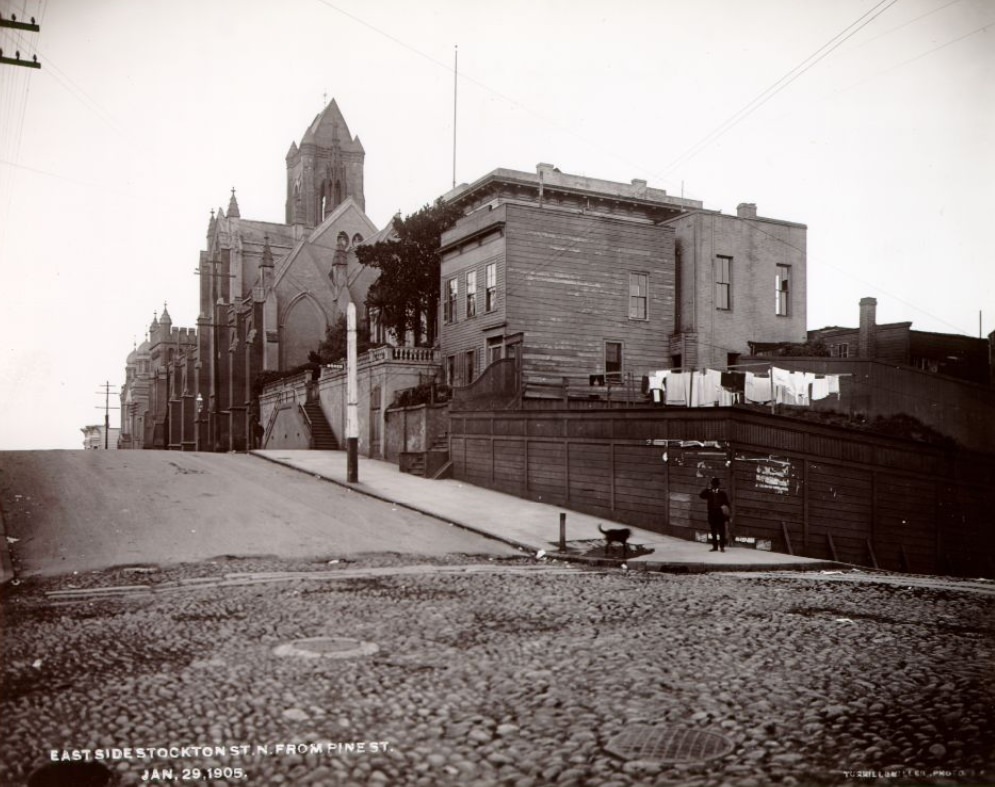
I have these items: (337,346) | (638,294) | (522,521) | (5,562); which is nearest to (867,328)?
(638,294)

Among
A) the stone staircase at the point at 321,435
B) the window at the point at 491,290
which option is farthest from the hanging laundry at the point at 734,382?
the stone staircase at the point at 321,435

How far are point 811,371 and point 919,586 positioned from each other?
17902 mm

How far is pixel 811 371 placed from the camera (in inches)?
1160

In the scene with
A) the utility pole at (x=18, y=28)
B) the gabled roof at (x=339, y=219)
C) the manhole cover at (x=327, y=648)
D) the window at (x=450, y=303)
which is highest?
the gabled roof at (x=339, y=219)

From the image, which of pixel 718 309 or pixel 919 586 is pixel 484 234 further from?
pixel 919 586

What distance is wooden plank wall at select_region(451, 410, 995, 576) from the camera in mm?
19000

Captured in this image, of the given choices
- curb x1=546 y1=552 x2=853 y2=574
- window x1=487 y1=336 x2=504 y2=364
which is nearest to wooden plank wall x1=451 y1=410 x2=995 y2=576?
curb x1=546 y1=552 x2=853 y2=574

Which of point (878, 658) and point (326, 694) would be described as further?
point (878, 658)

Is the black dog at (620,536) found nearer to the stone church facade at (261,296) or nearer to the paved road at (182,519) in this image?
the paved road at (182,519)

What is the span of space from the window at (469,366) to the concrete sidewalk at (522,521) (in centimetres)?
532

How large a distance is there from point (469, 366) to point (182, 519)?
60.1 ft

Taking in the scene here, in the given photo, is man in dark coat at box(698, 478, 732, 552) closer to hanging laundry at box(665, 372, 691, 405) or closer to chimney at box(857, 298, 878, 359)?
hanging laundry at box(665, 372, 691, 405)

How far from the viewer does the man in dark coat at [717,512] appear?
1697 cm

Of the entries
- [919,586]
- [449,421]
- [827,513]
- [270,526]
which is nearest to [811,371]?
[827,513]
